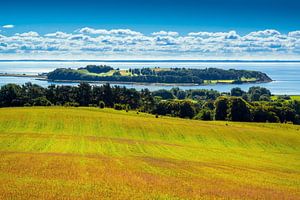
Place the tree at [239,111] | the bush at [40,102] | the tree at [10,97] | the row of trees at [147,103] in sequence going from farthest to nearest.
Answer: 1. the tree at [10,97]
2. the bush at [40,102]
3. the row of trees at [147,103]
4. the tree at [239,111]

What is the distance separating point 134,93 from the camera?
16488cm

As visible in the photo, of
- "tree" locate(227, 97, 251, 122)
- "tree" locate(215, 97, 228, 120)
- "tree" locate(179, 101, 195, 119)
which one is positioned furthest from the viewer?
"tree" locate(179, 101, 195, 119)

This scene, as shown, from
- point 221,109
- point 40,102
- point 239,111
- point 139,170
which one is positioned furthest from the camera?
point 40,102

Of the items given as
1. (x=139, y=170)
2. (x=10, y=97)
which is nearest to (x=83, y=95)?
(x=10, y=97)

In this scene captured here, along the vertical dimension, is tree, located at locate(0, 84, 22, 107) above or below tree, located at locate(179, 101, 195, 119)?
above

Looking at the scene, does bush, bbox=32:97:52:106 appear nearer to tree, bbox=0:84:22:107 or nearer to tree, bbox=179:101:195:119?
tree, bbox=0:84:22:107

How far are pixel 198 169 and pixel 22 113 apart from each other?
56486mm

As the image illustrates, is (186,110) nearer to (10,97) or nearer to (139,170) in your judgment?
(10,97)

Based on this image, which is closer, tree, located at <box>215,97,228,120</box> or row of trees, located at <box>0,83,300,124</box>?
row of trees, located at <box>0,83,300,124</box>

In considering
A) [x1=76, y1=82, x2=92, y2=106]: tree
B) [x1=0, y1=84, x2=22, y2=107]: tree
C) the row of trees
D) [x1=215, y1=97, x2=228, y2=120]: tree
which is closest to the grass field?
the row of trees

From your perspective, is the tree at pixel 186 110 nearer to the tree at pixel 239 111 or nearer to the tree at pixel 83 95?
the tree at pixel 239 111

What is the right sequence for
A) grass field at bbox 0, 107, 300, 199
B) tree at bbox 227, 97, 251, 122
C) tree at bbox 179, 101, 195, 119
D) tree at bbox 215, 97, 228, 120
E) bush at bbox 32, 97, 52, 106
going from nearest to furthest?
grass field at bbox 0, 107, 300, 199 → tree at bbox 227, 97, 251, 122 → tree at bbox 215, 97, 228, 120 → bush at bbox 32, 97, 52, 106 → tree at bbox 179, 101, 195, 119

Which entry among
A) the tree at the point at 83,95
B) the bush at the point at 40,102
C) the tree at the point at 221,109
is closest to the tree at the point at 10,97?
the bush at the point at 40,102

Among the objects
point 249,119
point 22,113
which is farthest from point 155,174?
point 249,119
